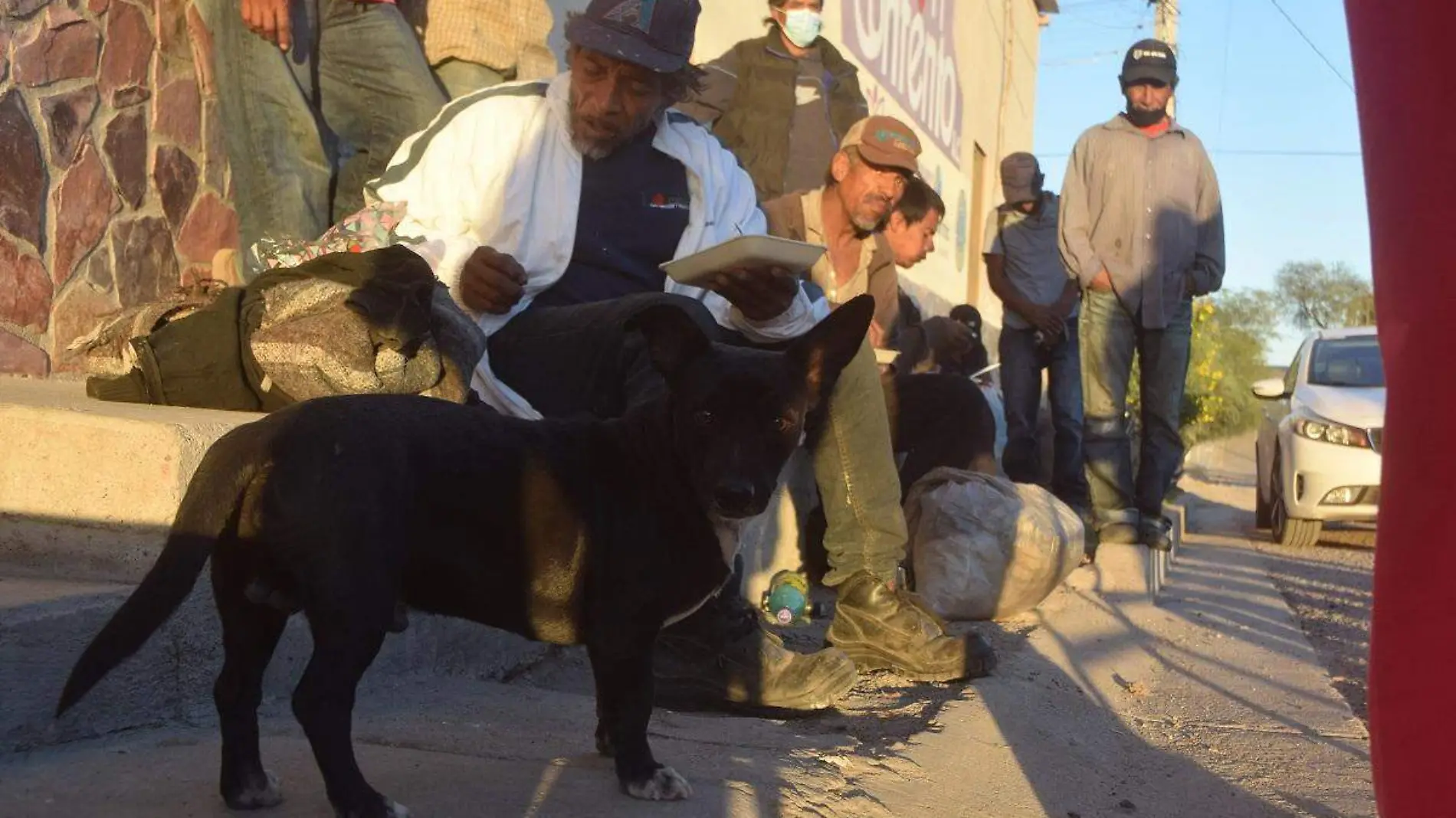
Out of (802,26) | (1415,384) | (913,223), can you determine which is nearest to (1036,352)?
(802,26)

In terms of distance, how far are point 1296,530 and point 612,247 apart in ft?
27.2

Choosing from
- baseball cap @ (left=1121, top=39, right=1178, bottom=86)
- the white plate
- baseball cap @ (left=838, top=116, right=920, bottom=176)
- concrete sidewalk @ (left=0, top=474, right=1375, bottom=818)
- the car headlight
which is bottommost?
concrete sidewalk @ (left=0, top=474, right=1375, bottom=818)

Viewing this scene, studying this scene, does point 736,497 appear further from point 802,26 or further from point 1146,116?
point 802,26

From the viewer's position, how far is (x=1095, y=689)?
452cm

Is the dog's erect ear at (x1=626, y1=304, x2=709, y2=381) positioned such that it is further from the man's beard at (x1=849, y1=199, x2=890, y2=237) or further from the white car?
the white car

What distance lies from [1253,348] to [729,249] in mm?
33596

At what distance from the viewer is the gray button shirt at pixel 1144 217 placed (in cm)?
697

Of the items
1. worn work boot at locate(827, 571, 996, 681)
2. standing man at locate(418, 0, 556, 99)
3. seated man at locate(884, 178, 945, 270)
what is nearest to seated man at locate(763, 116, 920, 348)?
seated man at locate(884, 178, 945, 270)

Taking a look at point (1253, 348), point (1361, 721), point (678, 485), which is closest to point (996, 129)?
point (1253, 348)

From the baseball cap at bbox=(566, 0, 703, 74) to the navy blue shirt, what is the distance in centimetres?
34

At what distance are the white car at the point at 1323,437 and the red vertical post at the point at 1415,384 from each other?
8879 mm

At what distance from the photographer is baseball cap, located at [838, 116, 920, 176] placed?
5.04 m

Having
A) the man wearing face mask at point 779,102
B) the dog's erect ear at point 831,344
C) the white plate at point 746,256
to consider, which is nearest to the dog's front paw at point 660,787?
the dog's erect ear at point 831,344

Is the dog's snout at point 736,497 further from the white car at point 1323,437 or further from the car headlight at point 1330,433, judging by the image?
the car headlight at point 1330,433
